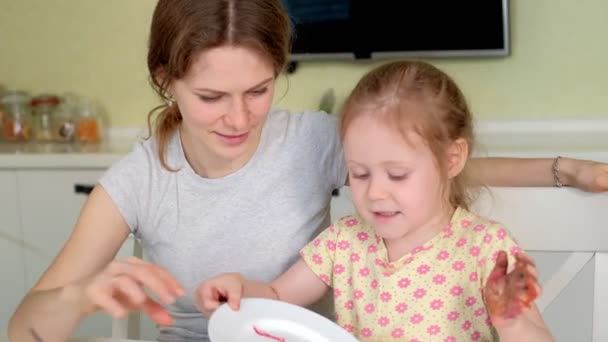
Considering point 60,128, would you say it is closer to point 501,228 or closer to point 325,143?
point 325,143

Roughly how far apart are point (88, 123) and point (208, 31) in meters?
1.76

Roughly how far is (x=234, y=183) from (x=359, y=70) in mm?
1414

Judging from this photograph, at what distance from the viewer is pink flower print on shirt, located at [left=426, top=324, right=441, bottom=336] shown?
1133 millimetres

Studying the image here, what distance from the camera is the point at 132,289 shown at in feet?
3.09

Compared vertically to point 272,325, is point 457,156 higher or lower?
higher

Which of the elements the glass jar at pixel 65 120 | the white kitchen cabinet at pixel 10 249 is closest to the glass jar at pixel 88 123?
the glass jar at pixel 65 120

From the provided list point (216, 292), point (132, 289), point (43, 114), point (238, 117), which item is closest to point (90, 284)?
point (132, 289)

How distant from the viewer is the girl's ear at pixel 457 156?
1.16 metres

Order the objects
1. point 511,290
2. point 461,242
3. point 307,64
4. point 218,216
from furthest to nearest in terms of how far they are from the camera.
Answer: point 307,64
point 218,216
point 461,242
point 511,290

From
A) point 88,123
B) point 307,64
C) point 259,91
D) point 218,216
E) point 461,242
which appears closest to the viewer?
point 461,242

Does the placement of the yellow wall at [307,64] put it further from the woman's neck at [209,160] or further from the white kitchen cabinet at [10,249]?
the woman's neck at [209,160]

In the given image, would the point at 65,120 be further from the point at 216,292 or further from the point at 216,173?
the point at 216,292

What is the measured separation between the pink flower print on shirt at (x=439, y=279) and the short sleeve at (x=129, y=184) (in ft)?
1.67

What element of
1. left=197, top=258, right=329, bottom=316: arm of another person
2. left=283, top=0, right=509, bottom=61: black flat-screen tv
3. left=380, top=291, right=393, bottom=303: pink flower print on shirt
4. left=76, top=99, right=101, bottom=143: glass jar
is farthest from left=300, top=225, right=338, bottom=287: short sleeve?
left=76, top=99, right=101, bottom=143: glass jar
